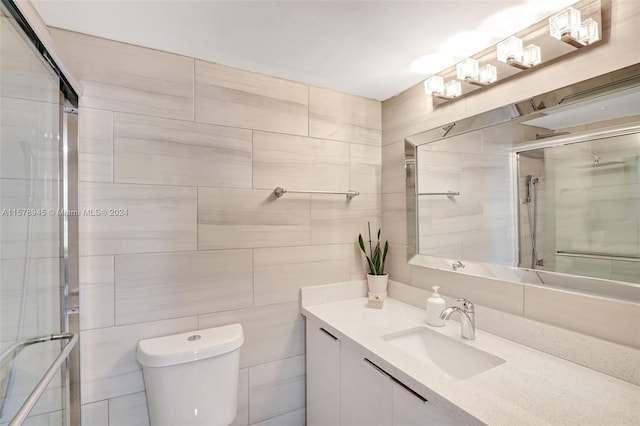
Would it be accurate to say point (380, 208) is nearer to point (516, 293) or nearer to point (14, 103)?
point (516, 293)

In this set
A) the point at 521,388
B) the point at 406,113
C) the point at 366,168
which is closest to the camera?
the point at 521,388

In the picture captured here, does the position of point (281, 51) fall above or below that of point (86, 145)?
above

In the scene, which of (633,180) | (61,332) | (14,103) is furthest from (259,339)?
(633,180)

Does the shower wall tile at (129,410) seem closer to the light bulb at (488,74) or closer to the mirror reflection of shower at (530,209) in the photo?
the mirror reflection of shower at (530,209)

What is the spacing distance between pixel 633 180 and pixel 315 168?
133 centimetres

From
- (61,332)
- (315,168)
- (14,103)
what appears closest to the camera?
(14,103)

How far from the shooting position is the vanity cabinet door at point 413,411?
919 mm

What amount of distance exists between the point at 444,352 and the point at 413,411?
0.43m

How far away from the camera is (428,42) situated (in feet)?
4.40

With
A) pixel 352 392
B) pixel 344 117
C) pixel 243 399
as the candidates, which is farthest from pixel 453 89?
pixel 243 399

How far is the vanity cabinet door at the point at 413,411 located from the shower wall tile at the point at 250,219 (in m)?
0.91

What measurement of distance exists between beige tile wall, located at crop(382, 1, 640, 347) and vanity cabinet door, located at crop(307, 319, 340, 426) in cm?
63

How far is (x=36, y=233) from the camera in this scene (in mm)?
1052

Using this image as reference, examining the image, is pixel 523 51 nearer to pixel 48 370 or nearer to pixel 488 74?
pixel 488 74
